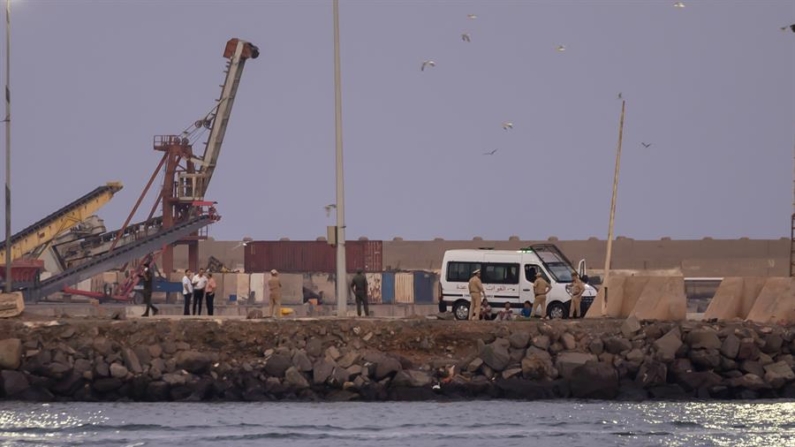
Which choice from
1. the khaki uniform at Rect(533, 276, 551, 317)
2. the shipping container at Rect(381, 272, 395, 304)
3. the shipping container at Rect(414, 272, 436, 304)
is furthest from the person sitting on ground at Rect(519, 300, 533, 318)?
the shipping container at Rect(381, 272, 395, 304)

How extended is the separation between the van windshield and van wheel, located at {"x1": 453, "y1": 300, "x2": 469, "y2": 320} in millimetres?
2434

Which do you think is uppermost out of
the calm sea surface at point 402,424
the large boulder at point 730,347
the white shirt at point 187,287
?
the white shirt at point 187,287

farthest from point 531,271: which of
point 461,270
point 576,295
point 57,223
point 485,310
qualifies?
point 57,223

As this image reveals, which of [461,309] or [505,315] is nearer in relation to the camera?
[505,315]

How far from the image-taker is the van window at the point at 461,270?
45188 millimetres

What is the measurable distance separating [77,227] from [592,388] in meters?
46.7

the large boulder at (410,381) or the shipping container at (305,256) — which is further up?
the shipping container at (305,256)

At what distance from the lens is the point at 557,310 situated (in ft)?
144

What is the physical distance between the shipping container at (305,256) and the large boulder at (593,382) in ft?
165

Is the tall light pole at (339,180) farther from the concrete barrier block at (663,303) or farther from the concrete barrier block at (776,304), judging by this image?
the concrete barrier block at (776,304)

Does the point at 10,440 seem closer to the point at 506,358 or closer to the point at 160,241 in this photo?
the point at 506,358

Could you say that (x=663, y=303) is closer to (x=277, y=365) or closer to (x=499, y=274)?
(x=499, y=274)

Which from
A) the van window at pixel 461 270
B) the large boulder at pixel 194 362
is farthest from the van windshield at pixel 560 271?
the large boulder at pixel 194 362

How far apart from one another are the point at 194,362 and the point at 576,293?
10.9 m
